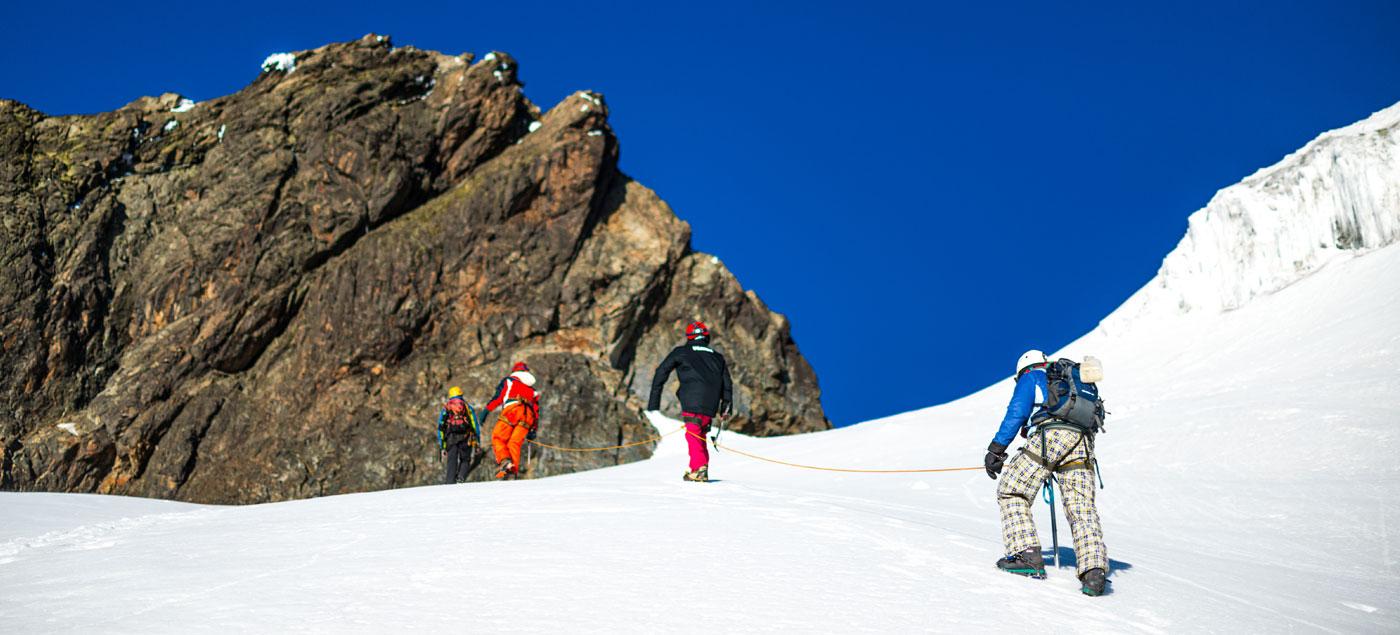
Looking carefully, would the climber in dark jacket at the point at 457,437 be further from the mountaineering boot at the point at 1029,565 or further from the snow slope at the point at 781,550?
A: the mountaineering boot at the point at 1029,565

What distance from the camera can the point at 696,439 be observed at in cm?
1375

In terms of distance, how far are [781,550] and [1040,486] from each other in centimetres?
204

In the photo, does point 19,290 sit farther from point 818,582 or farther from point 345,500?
point 818,582

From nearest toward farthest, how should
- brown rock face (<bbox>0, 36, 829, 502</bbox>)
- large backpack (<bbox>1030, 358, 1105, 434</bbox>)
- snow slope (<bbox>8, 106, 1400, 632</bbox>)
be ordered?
snow slope (<bbox>8, 106, 1400, 632</bbox>), large backpack (<bbox>1030, 358, 1105, 434</bbox>), brown rock face (<bbox>0, 36, 829, 502</bbox>)

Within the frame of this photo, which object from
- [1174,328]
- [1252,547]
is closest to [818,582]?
[1252,547]

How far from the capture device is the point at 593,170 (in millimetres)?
33719

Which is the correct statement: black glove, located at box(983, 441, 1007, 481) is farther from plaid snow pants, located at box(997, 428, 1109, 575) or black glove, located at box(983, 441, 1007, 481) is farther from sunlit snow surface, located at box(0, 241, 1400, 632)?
sunlit snow surface, located at box(0, 241, 1400, 632)

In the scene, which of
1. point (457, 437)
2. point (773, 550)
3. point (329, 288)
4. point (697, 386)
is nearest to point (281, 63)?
point (329, 288)

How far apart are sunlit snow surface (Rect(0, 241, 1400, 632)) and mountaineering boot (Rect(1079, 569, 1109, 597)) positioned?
114 mm

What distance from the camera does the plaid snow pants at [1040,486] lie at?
699 cm

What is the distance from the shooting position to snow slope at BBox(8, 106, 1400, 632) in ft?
17.1

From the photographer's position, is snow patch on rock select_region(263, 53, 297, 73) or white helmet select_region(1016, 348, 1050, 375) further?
snow patch on rock select_region(263, 53, 297, 73)

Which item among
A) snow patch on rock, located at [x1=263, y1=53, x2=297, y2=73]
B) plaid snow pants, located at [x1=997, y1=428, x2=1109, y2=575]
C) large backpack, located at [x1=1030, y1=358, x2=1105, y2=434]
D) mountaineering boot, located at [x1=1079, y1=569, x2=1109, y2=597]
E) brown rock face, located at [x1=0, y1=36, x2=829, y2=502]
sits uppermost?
snow patch on rock, located at [x1=263, y1=53, x2=297, y2=73]

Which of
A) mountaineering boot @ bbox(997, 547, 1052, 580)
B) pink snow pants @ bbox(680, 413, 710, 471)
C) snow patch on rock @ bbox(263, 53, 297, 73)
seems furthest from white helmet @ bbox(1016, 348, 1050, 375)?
snow patch on rock @ bbox(263, 53, 297, 73)
